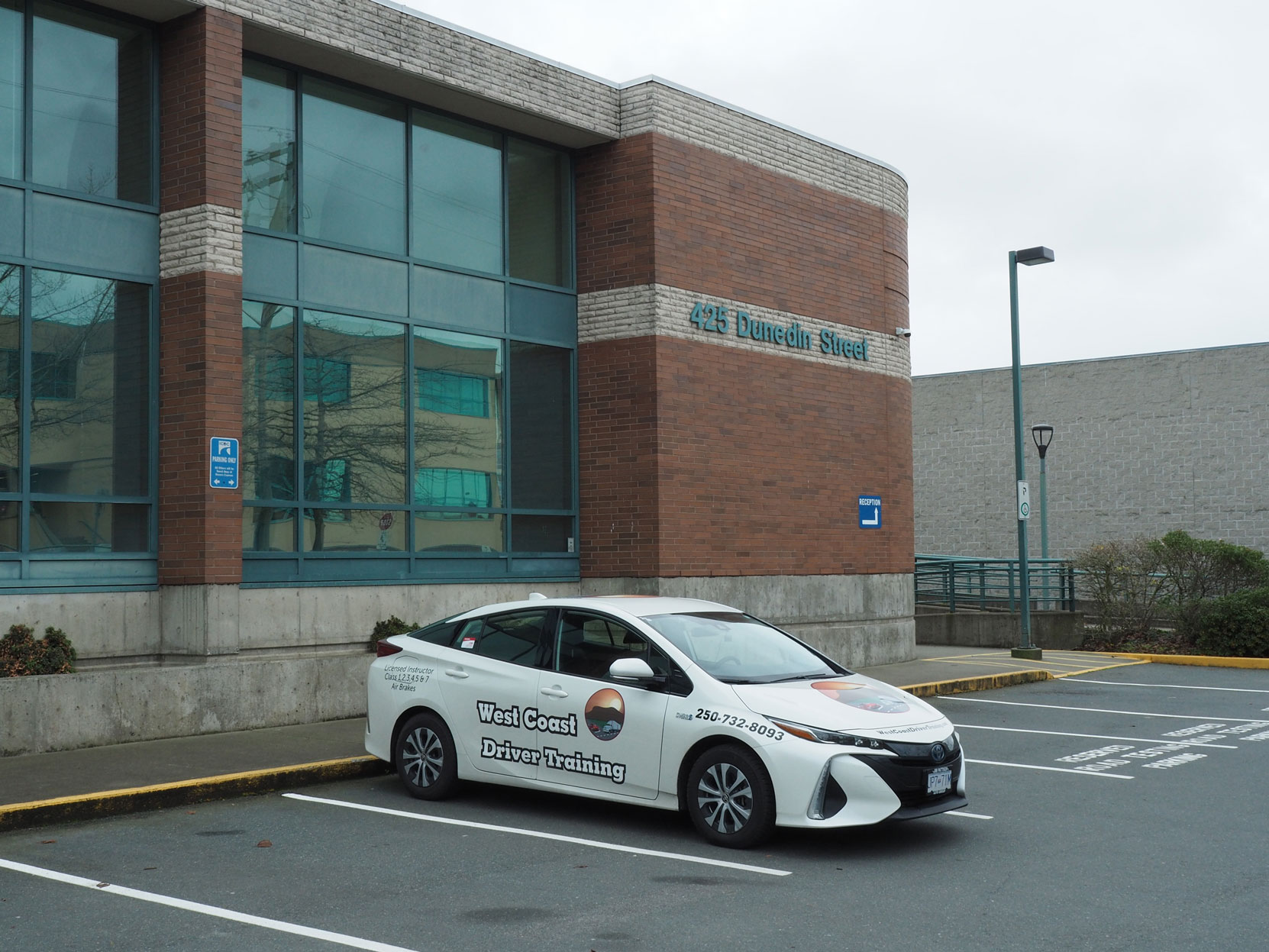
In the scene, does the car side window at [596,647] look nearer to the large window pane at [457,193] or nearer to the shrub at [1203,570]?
the large window pane at [457,193]

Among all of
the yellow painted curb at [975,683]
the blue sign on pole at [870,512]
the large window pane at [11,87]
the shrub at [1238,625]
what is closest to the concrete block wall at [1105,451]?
the shrub at [1238,625]

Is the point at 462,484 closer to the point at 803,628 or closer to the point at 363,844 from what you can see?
the point at 803,628

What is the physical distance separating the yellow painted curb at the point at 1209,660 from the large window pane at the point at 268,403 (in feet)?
48.8

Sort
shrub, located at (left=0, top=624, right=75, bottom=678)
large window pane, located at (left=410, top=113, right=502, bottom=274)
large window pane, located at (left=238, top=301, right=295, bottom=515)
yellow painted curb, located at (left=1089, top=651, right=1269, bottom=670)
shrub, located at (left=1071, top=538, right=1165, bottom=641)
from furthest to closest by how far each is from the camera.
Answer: shrub, located at (left=1071, top=538, right=1165, bottom=641), yellow painted curb, located at (left=1089, top=651, right=1269, bottom=670), large window pane, located at (left=410, top=113, right=502, bottom=274), large window pane, located at (left=238, top=301, right=295, bottom=515), shrub, located at (left=0, top=624, right=75, bottom=678)

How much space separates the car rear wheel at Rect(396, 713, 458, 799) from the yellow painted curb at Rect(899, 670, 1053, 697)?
7.86 metres

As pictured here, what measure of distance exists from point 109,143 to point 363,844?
8384 mm

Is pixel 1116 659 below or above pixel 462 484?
below

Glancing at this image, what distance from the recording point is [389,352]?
15164mm

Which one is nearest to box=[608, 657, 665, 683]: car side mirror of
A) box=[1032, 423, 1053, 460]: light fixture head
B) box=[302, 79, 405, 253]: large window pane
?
box=[302, 79, 405, 253]: large window pane

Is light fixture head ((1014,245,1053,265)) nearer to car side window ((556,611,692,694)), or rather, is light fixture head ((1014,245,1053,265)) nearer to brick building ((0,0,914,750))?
brick building ((0,0,914,750))

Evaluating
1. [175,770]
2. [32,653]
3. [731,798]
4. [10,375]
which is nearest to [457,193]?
[10,375]

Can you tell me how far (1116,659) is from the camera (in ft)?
72.6

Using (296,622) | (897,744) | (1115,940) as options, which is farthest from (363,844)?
(296,622)

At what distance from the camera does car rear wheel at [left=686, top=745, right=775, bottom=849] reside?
302 inches
